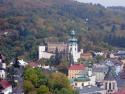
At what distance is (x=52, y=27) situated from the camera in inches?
2424

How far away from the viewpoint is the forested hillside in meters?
49.5

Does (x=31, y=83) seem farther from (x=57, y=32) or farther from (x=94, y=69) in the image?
(x=57, y=32)

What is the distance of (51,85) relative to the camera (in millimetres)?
23859

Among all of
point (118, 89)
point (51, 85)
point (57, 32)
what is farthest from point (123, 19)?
point (51, 85)

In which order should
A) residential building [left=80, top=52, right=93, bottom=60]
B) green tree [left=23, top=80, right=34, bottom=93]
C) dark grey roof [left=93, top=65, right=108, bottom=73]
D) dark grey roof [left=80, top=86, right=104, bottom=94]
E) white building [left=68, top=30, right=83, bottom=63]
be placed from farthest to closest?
residential building [left=80, top=52, right=93, bottom=60] → white building [left=68, top=30, right=83, bottom=63] → dark grey roof [left=93, top=65, right=108, bottom=73] → dark grey roof [left=80, top=86, right=104, bottom=94] → green tree [left=23, top=80, right=34, bottom=93]

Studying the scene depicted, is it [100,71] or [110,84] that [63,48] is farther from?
[110,84]

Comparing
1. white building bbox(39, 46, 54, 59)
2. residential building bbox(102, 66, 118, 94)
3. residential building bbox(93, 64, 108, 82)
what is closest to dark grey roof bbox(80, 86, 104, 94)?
residential building bbox(102, 66, 118, 94)

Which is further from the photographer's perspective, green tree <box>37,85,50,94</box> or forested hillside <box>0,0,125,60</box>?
forested hillside <box>0,0,125,60</box>

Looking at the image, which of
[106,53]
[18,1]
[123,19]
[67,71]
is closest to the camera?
[67,71]

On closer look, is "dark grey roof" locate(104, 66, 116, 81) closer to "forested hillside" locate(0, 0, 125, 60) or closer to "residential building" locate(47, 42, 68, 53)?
"forested hillside" locate(0, 0, 125, 60)

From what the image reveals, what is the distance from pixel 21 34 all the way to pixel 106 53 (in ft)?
26.8

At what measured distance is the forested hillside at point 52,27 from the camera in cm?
4947

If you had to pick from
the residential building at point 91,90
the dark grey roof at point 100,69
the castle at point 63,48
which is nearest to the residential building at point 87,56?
the castle at point 63,48

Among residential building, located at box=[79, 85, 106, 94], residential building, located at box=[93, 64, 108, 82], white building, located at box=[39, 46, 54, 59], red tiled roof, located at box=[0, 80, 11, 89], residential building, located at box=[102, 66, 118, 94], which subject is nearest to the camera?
red tiled roof, located at box=[0, 80, 11, 89]
